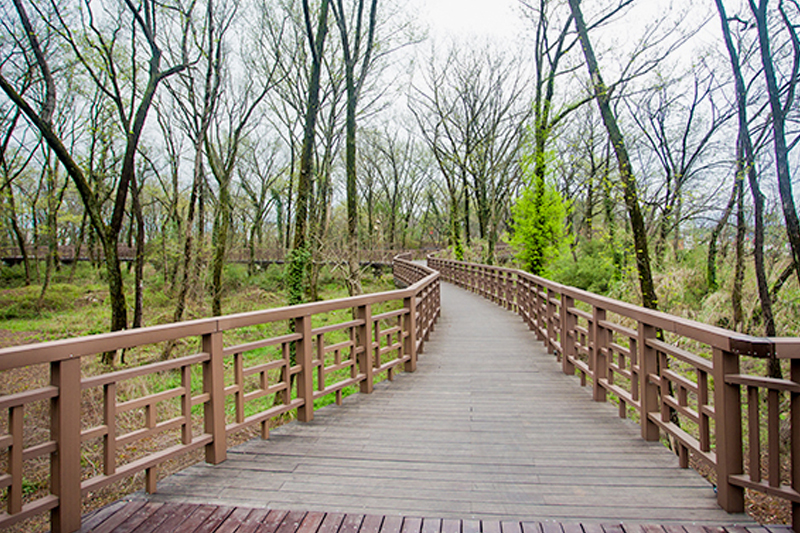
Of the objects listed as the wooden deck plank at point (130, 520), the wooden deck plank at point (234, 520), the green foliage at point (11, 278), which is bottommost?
the wooden deck plank at point (234, 520)

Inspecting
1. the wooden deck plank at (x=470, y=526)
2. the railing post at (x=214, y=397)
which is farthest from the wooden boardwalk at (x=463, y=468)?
the railing post at (x=214, y=397)

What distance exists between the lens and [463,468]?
3.10 metres

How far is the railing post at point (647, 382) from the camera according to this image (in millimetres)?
3508

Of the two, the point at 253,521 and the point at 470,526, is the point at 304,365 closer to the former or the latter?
the point at 253,521

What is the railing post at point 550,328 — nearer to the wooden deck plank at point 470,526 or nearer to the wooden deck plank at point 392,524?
the wooden deck plank at point 470,526

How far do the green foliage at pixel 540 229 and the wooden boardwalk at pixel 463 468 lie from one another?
11.3m

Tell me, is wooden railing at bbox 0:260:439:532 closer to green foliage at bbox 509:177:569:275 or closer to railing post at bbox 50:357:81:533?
railing post at bbox 50:357:81:533

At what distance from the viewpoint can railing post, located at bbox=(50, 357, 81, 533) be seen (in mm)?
2240

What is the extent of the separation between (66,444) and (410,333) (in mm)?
4257

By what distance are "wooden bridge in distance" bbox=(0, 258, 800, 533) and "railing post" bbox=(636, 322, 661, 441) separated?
0.01 meters

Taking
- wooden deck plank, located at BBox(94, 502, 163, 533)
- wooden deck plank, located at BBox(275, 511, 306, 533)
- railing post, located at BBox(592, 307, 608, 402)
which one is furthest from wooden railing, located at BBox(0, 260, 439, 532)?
railing post, located at BBox(592, 307, 608, 402)

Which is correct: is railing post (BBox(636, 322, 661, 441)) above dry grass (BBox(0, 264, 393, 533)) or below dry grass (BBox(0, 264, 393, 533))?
above

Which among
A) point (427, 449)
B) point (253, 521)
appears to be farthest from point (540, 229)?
point (253, 521)

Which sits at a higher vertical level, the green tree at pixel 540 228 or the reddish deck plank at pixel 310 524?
the green tree at pixel 540 228
